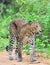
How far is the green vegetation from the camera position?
1307 cm

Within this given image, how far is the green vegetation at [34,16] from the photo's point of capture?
42.9 feet

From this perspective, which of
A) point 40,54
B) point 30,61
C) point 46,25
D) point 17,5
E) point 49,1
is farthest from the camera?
point 17,5

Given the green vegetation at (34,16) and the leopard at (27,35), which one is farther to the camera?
the green vegetation at (34,16)

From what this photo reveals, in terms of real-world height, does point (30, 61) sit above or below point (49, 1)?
below

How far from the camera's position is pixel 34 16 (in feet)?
46.3

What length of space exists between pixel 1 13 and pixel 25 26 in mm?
13386

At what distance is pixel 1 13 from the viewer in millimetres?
23281

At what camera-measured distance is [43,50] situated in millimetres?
11898

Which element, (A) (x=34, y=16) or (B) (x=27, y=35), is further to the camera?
(A) (x=34, y=16)

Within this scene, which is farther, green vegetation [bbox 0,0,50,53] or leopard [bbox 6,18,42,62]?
green vegetation [bbox 0,0,50,53]

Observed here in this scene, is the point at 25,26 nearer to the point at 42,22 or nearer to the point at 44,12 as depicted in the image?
the point at 42,22

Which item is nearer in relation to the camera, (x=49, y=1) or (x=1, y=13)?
(x=49, y=1)

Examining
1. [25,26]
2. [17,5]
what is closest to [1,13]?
[17,5]

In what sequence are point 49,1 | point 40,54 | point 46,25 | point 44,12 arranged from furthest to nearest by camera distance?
1. point 49,1
2. point 44,12
3. point 46,25
4. point 40,54
